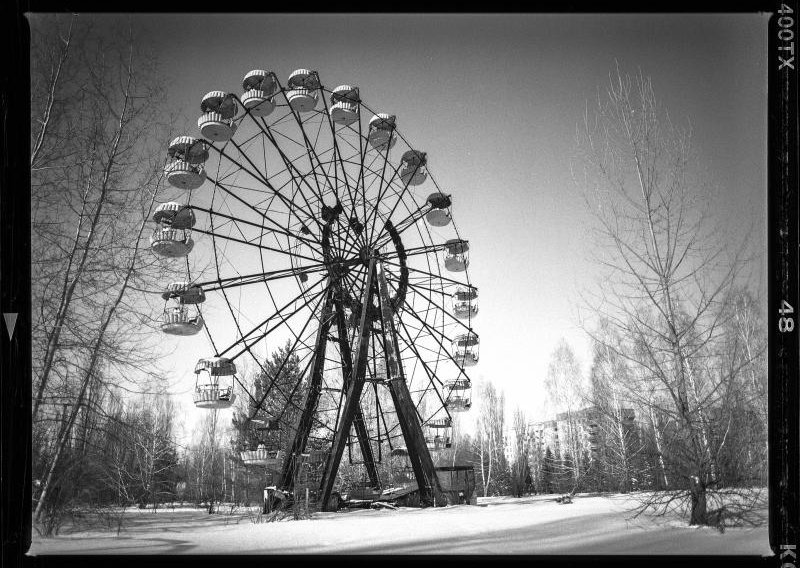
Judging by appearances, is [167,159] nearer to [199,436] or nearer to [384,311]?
[384,311]

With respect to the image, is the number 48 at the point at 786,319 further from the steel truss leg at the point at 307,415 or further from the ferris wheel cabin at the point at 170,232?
the steel truss leg at the point at 307,415

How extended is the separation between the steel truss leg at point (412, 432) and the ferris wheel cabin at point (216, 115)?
5511 millimetres

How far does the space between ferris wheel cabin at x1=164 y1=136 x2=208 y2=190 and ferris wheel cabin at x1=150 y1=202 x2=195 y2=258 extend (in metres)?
0.57

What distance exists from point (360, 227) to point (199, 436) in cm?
2944

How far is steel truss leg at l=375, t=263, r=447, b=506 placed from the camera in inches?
459

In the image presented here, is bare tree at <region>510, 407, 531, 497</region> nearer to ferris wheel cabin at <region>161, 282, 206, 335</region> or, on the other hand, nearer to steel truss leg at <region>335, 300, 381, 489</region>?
steel truss leg at <region>335, 300, 381, 489</region>

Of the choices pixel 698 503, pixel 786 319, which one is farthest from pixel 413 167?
pixel 786 319

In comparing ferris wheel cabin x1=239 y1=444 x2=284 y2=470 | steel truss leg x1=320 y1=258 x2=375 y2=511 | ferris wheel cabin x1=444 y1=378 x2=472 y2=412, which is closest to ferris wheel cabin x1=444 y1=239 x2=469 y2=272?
ferris wheel cabin x1=444 y1=378 x2=472 y2=412

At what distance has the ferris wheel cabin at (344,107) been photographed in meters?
14.0

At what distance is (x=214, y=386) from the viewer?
11281mm

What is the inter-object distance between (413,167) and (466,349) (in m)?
5.52

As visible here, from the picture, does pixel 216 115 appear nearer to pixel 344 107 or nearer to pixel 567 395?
pixel 344 107

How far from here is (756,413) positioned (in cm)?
670

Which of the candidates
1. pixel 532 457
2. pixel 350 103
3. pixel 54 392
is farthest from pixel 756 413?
pixel 532 457
